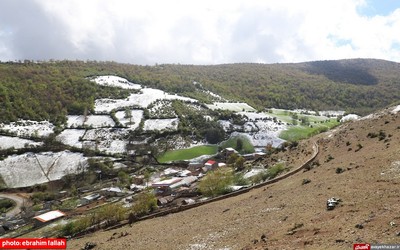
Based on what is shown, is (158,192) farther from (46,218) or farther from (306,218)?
(306,218)

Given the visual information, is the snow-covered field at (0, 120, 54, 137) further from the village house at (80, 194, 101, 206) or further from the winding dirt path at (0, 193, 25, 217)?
the village house at (80, 194, 101, 206)

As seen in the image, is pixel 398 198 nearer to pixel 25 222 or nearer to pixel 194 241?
pixel 194 241

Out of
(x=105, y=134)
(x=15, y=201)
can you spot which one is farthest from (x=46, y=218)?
(x=105, y=134)

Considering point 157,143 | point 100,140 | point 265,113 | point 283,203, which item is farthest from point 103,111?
point 283,203

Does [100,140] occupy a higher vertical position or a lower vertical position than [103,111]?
lower

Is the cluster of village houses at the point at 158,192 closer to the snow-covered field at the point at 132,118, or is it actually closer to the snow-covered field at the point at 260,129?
the snow-covered field at the point at 260,129

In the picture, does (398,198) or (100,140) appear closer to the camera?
(398,198)

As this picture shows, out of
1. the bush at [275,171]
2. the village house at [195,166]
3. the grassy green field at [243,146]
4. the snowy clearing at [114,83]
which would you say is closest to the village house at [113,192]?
the village house at [195,166]
